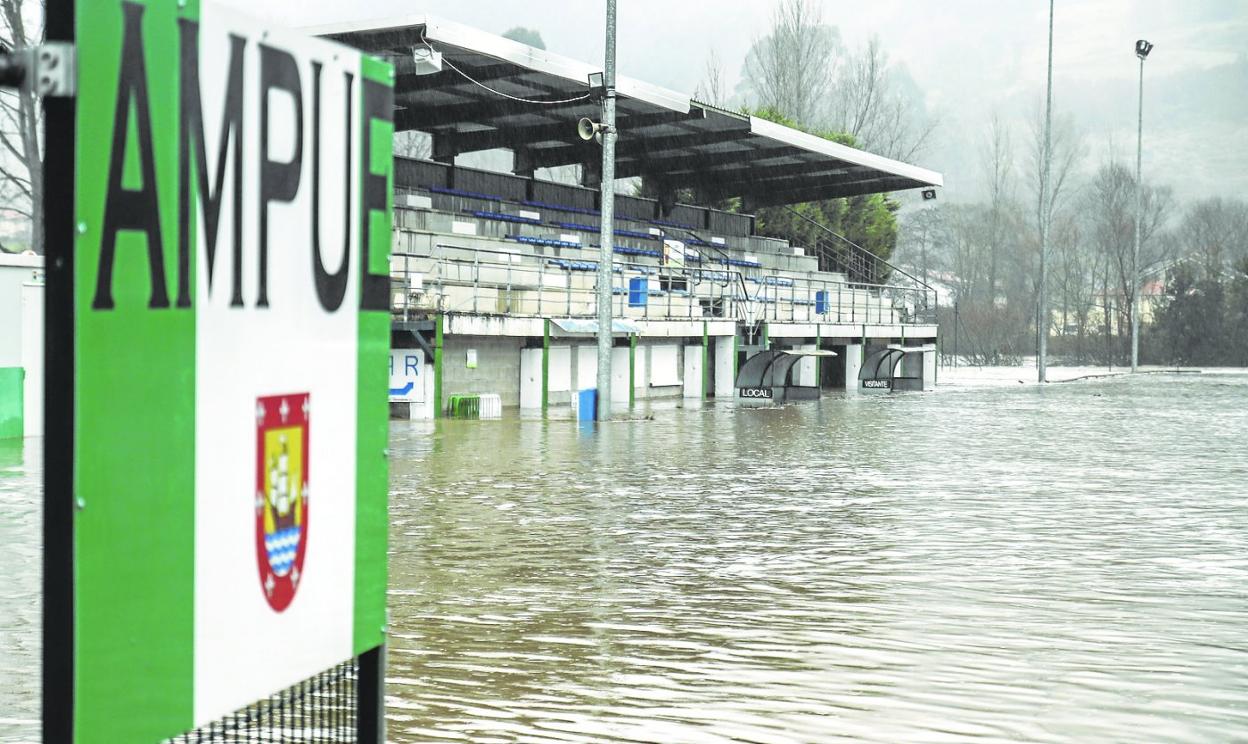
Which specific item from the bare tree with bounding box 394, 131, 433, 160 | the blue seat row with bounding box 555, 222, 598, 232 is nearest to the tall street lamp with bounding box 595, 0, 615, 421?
the blue seat row with bounding box 555, 222, 598, 232

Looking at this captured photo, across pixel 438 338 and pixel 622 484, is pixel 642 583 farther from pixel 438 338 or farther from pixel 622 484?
pixel 438 338

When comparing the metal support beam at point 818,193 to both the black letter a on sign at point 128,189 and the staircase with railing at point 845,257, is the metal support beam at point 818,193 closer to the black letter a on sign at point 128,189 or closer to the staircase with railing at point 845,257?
the staircase with railing at point 845,257

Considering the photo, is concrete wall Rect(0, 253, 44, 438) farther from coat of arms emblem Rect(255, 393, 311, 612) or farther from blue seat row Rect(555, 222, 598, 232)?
blue seat row Rect(555, 222, 598, 232)

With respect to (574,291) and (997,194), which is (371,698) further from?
(997,194)

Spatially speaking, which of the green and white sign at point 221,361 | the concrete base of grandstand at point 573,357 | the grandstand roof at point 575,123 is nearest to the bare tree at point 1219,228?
the grandstand roof at point 575,123

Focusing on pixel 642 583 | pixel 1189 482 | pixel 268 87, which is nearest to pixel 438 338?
pixel 1189 482

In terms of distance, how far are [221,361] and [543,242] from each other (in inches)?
1360

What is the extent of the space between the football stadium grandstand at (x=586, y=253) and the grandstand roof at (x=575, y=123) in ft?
0.25

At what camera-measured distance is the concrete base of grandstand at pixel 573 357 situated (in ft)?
83.1

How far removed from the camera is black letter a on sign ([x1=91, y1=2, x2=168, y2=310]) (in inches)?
88.0

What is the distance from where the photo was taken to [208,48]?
247 centimetres

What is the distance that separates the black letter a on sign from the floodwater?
326 cm

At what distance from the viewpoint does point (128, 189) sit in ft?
7.50

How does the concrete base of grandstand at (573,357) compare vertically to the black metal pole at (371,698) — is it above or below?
above
